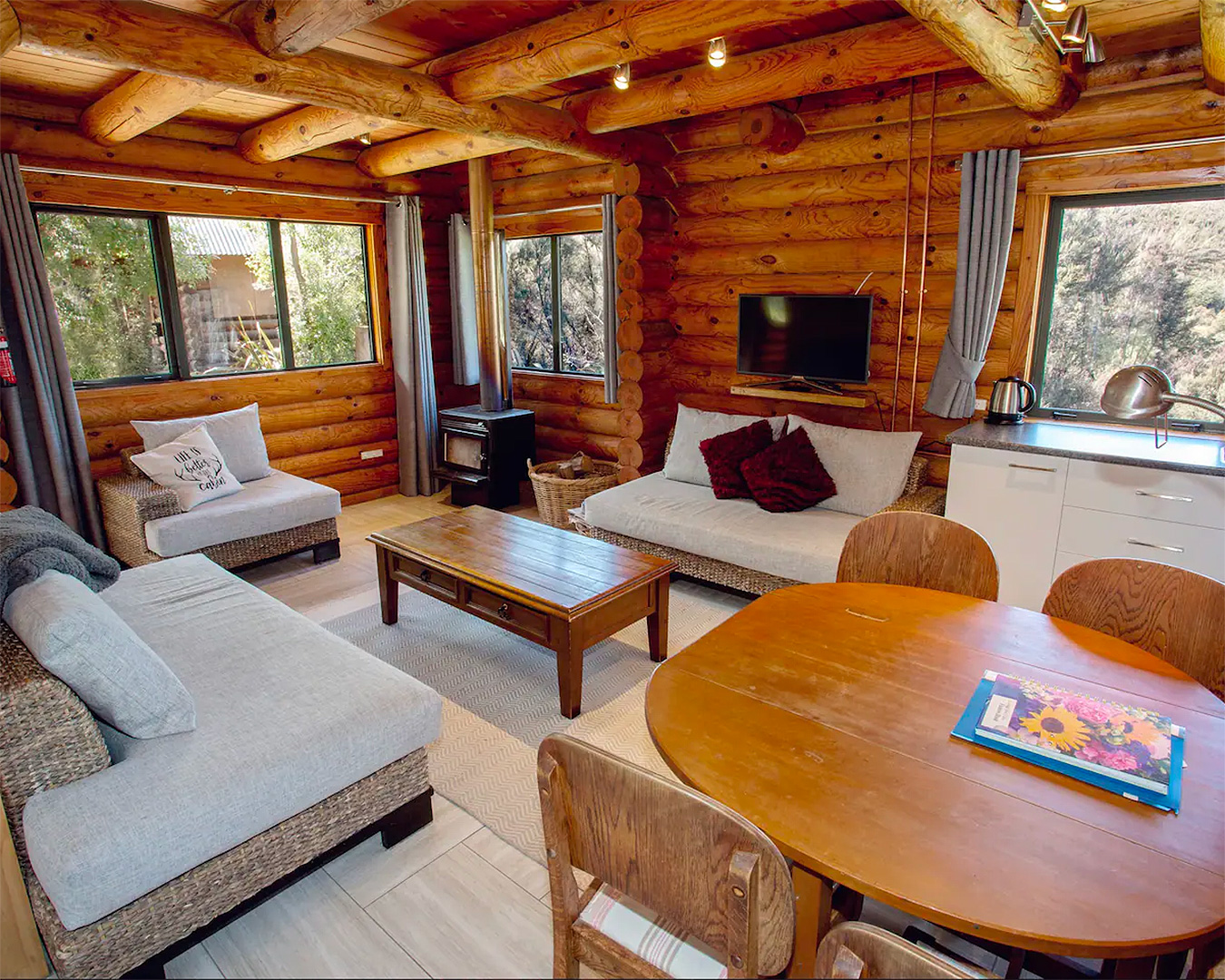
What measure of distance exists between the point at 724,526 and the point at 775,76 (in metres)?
2.01

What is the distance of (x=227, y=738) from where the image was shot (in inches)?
72.7

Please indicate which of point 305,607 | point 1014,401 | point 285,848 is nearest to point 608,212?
point 1014,401

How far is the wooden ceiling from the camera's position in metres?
2.69

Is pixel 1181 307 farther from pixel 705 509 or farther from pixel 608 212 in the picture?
pixel 608 212

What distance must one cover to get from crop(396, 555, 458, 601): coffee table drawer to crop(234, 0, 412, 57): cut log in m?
1.93

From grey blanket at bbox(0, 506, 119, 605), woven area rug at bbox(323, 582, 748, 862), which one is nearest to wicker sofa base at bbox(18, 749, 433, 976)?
woven area rug at bbox(323, 582, 748, 862)

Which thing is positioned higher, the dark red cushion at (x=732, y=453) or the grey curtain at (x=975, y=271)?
the grey curtain at (x=975, y=271)

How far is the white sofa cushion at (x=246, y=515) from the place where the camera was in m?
3.68

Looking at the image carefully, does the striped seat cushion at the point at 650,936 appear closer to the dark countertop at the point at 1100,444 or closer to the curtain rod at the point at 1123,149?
the dark countertop at the point at 1100,444

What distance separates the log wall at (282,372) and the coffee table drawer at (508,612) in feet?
9.15

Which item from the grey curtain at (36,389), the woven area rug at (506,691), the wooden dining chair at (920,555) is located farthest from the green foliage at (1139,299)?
the grey curtain at (36,389)

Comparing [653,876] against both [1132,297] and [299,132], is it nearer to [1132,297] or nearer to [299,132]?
[1132,297]

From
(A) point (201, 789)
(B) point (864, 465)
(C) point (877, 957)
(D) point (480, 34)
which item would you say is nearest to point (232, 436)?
(D) point (480, 34)

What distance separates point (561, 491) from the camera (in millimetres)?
4605
